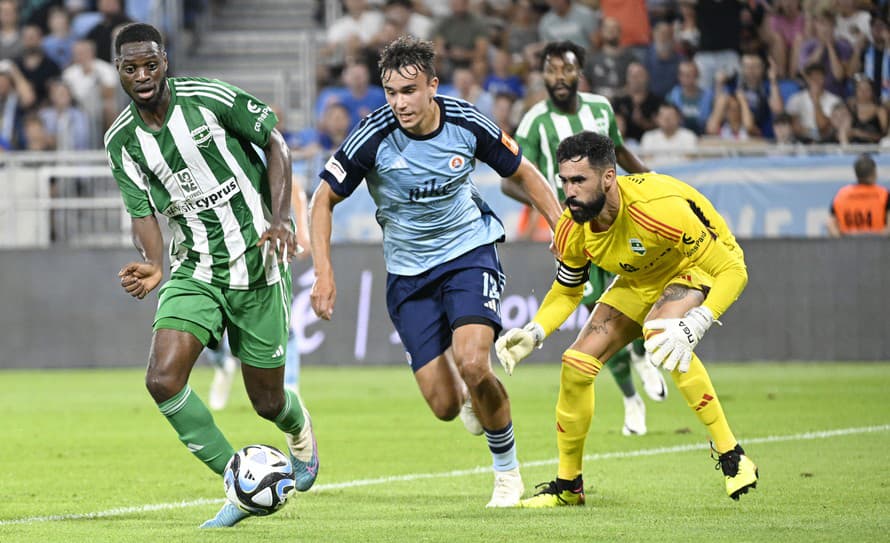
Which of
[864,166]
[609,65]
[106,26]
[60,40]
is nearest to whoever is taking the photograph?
[864,166]

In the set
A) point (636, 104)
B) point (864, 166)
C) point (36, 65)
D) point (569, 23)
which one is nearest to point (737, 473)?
point (864, 166)

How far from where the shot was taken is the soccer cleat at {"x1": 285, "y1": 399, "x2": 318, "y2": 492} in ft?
26.5

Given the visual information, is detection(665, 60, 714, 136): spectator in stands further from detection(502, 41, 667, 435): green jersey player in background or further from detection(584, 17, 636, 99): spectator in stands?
detection(502, 41, 667, 435): green jersey player in background

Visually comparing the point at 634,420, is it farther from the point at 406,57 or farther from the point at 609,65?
the point at 609,65

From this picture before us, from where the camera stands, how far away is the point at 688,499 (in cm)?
757

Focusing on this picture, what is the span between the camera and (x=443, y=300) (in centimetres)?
782

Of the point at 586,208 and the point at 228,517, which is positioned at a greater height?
the point at 586,208

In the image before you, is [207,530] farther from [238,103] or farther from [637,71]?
[637,71]

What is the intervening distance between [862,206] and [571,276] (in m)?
9.38

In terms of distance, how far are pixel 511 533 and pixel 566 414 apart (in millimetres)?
1147

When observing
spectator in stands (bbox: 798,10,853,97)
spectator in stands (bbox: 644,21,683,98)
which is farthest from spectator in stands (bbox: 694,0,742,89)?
spectator in stands (bbox: 798,10,853,97)

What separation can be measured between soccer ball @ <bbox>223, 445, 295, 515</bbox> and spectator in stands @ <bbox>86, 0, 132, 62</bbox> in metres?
15.8

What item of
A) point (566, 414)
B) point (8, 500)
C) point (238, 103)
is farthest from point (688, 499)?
point (8, 500)

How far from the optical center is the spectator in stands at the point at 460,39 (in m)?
20.5
